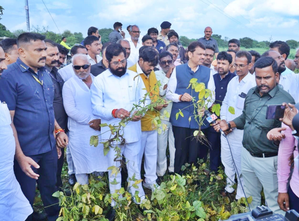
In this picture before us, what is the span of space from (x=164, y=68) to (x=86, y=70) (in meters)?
1.21

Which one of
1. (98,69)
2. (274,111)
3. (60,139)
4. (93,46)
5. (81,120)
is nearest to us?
(274,111)

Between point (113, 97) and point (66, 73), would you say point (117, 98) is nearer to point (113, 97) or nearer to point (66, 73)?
point (113, 97)

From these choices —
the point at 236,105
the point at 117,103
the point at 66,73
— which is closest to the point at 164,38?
the point at 66,73

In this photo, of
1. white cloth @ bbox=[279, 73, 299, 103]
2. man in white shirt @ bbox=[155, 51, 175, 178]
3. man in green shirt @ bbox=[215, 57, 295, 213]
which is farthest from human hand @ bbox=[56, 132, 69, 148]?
white cloth @ bbox=[279, 73, 299, 103]

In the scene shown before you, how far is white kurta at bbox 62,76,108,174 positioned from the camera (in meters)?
3.13

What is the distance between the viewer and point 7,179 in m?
1.97

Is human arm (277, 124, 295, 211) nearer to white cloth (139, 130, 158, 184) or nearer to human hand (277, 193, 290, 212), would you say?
human hand (277, 193, 290, 212)

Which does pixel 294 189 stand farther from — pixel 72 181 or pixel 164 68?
pixel 72 181

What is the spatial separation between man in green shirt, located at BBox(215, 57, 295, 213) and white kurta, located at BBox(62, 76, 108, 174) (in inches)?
72.3

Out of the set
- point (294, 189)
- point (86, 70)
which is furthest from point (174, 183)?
point (86, 70)

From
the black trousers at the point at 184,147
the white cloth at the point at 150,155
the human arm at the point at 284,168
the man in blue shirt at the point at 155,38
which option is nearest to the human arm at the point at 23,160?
the white cloth at the point at 150,155

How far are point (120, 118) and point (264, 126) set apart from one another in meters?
1.42

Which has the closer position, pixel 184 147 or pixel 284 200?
pixel 284 200

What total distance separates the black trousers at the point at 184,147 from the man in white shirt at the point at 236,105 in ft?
1.33
